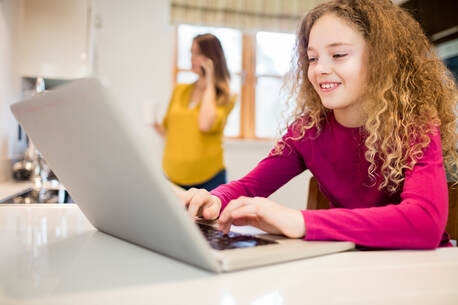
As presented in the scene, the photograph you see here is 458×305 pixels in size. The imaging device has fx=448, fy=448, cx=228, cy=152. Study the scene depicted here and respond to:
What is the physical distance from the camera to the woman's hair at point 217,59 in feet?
7.21

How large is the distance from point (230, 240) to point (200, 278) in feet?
0.51

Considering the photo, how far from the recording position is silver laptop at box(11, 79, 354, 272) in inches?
15.8

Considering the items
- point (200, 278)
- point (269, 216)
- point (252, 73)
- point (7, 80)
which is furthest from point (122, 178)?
point (252, 73)

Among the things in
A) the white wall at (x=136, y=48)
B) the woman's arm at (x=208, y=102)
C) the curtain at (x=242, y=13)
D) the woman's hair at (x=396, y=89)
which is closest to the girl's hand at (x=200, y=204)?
the woman's hair at (x=396, y=89)

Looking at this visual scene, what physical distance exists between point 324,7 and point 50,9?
6.28 ft

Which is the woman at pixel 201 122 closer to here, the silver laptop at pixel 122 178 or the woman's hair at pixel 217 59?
the woman's hair at pixel 217 59

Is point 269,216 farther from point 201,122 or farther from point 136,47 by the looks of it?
point 136,47

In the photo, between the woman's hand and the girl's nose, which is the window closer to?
the woman's hand

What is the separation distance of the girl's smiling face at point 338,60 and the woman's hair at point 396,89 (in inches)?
0.6

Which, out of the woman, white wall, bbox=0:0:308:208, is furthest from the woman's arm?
white wall, bbox=0:0:308:208

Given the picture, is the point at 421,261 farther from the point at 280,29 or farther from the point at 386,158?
the point at 280,29

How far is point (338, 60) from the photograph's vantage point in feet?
2.93

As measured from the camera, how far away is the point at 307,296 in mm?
391

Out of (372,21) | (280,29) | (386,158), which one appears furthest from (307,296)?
(280,29)
